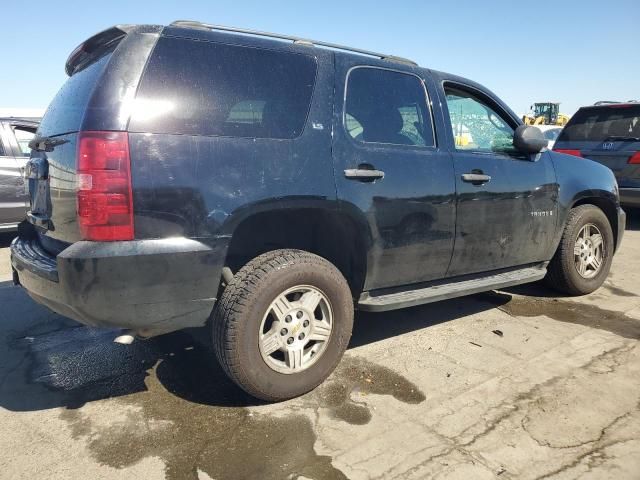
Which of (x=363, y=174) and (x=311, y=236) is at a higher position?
(x=363, y=174)

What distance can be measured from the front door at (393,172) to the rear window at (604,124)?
19.2 ft

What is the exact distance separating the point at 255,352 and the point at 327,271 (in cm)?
60

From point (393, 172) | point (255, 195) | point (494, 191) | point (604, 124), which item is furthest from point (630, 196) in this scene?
point (255, 195)

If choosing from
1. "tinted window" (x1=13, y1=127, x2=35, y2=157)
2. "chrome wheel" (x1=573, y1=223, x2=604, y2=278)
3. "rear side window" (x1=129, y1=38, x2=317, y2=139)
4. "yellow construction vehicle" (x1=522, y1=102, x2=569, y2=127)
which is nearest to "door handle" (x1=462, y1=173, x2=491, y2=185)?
"rear side window" (x1=129, y1=38, x2=317, y2=139)

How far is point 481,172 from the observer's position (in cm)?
365

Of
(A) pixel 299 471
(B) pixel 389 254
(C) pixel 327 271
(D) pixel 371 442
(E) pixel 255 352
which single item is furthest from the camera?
(B) pixel 389 254

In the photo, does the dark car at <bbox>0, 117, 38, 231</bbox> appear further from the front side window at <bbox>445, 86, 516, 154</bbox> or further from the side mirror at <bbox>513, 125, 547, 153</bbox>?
the side mirror at <bbox>513, 125, 547, 153</bbox>

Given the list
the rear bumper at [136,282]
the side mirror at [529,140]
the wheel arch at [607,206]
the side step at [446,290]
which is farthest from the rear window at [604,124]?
the rear bumper at [136,282]

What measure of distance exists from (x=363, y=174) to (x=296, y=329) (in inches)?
38.4

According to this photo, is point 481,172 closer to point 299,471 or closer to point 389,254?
point 389,254

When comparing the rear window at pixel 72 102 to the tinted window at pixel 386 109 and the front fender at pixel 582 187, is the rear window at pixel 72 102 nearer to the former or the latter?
the tinted window at pixel 386 109

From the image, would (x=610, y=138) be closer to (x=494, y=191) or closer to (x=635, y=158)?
(x=635, y=158)

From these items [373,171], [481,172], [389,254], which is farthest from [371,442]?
[481,172]

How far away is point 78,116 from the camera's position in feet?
8.29
